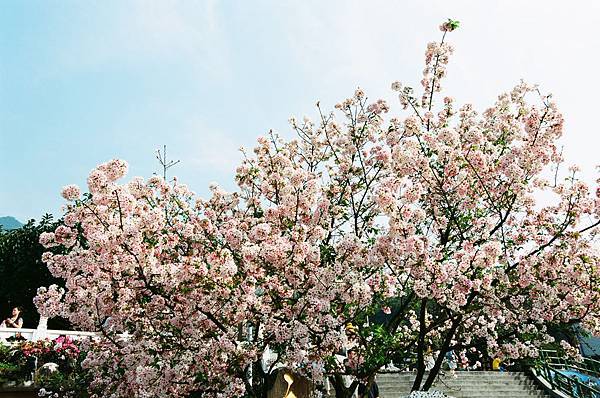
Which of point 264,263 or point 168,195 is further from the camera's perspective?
point 168,195

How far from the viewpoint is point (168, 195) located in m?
8.86

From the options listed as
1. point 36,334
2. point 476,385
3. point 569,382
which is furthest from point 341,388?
A: point 569,382

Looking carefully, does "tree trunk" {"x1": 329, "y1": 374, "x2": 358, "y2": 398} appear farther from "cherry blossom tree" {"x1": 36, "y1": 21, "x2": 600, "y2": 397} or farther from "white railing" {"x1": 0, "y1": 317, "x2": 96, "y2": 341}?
"white railing" {"x1": 0, "y1": 317, "x2": 96, "y2": 341}

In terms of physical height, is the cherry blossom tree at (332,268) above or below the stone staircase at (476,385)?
above

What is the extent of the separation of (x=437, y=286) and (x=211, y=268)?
2949 mm

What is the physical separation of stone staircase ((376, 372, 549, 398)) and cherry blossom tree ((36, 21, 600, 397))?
219 inches

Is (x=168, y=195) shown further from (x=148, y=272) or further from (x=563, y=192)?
(x=563, y=192)

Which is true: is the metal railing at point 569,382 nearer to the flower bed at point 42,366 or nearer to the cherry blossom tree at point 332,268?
the cherry blossom tree at point 332,268

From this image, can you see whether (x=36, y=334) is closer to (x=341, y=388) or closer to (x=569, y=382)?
(x=341, y=388)

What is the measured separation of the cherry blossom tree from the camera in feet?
22.4

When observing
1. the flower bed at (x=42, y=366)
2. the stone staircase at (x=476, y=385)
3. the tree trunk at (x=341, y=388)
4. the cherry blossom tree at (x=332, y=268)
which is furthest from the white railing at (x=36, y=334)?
the stone staircase at (x=476, y=385)

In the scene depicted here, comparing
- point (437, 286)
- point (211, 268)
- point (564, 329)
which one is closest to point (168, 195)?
point (211, 268)

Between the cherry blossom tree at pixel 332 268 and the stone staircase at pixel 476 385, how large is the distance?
5.56m

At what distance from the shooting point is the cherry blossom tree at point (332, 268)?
6.83 m
